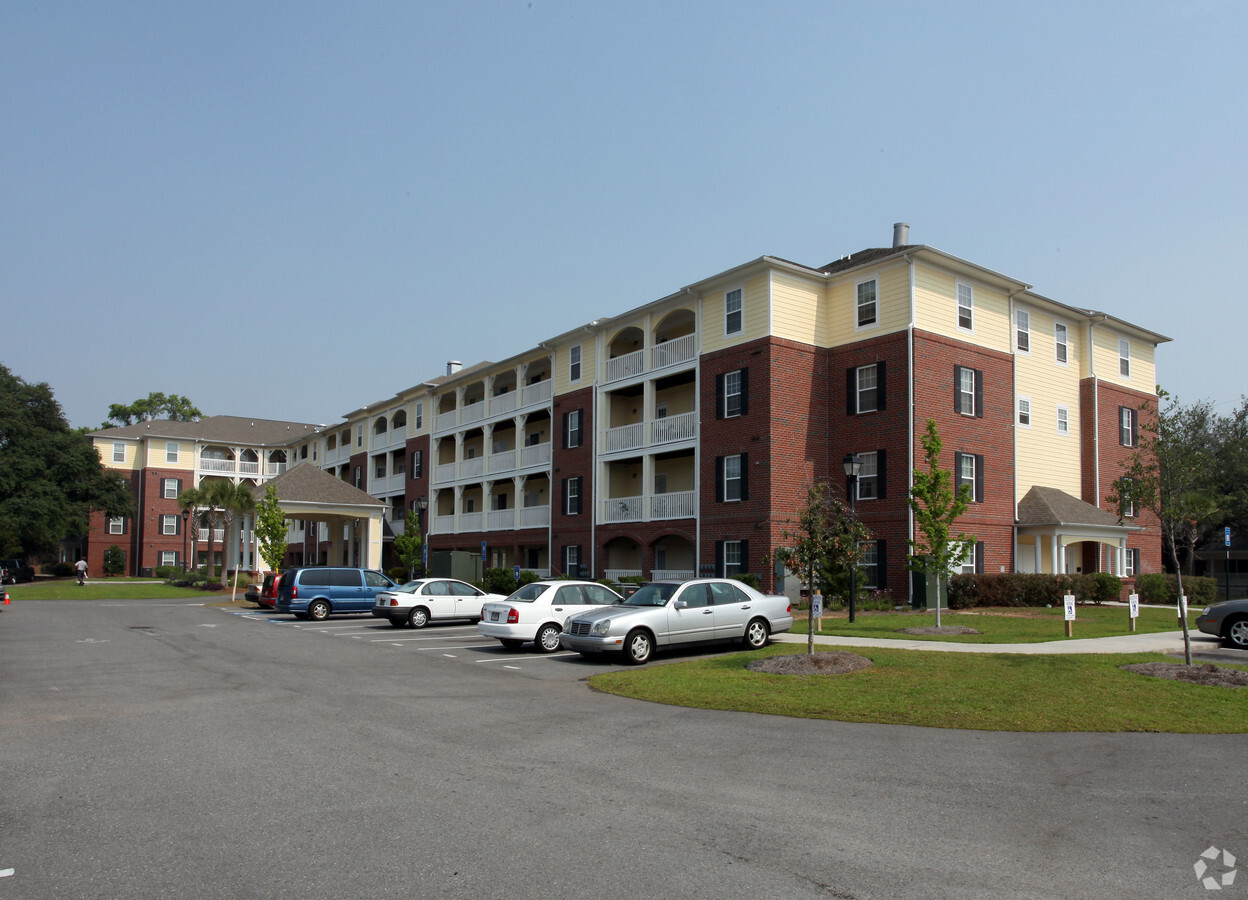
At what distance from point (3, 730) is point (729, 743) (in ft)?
25.8

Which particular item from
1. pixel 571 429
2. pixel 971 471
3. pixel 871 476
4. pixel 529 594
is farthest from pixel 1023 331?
pixel 529 594

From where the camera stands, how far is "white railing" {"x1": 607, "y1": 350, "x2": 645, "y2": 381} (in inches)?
1479

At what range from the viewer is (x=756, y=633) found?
18375mm

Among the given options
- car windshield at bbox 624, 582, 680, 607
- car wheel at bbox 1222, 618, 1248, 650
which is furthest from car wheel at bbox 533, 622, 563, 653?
car wheel at bbox 1222, 618, 1248, 650

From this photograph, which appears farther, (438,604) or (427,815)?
(438,604)

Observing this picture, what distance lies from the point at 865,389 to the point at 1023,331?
7.54 meters

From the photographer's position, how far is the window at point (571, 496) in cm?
4031

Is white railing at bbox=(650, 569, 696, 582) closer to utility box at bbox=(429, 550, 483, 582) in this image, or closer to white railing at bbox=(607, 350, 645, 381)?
white railing at bbox=(607, 350, 645, 381)

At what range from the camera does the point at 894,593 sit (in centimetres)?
2942

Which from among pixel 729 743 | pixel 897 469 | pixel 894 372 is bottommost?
pixel 729 743

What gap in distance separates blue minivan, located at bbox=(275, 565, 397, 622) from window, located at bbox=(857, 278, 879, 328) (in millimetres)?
17993

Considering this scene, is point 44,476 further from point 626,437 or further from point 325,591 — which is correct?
point 626,437

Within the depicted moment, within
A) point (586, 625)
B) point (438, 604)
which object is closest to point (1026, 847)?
point (586, 625)

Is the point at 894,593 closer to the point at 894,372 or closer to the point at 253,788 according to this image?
the point at 894,372
